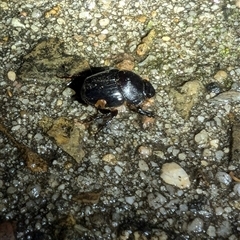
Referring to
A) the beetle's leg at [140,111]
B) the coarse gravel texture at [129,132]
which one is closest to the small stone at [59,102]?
the coarse gravel texture at [129,132]

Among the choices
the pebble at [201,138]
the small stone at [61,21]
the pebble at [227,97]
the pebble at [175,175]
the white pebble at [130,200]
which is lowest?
the white pebble at [130,200]

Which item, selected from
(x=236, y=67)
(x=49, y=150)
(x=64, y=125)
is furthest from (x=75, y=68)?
A: (x=236, y=67)

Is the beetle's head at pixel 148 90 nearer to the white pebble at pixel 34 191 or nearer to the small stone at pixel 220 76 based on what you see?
the small stone at pixel 220 76

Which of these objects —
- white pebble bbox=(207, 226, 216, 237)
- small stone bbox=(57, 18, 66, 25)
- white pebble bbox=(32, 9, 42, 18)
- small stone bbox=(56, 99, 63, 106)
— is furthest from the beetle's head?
white pebble bbox=(32, 9, 42, 18)

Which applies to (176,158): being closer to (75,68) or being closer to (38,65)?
(75,68)

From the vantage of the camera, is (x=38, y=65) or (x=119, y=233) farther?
(x=38, y=65)

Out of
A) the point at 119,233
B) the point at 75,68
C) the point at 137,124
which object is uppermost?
the point at 75,68
